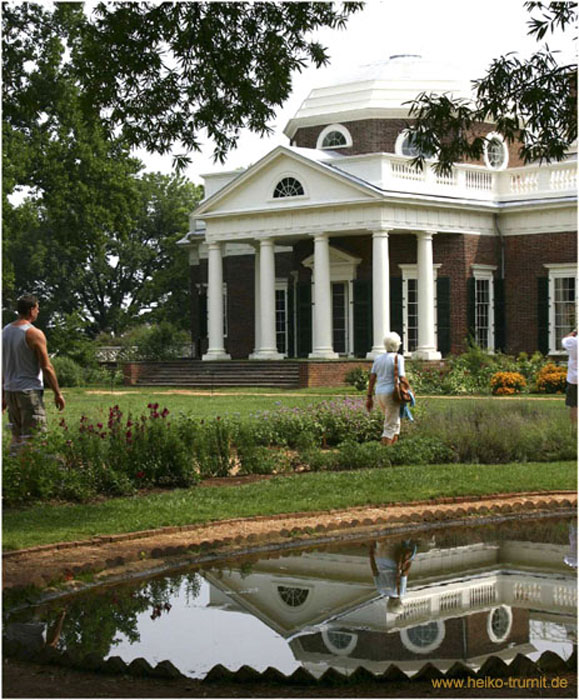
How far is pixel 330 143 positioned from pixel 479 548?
2956 centimetres

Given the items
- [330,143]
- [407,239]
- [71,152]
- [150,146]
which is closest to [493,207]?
[407,239]

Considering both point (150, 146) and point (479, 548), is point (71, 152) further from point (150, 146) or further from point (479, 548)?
point (479, 548)

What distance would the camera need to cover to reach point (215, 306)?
37.2m

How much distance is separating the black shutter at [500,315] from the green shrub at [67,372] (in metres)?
13.7

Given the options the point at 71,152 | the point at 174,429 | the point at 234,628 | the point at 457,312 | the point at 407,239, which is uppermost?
the point at 71,152

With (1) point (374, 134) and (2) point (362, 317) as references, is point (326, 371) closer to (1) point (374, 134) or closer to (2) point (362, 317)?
(2) point (362, 317)

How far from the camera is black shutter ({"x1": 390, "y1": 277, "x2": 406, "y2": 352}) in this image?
34844 millimetres

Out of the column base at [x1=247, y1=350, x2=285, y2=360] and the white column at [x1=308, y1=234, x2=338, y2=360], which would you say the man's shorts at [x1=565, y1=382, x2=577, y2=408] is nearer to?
the white column at [x1=308, y1=234, x2=338, y2=360]

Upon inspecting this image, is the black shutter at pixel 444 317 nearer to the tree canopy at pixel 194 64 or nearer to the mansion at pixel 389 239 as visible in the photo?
the mansion at pixel 389 239

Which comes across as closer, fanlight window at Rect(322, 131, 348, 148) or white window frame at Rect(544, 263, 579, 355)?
white window frame at Rect(544, 263, 579, 355)

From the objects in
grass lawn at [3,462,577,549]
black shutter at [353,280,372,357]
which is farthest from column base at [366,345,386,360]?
grass lawn at [3,462,577,549]

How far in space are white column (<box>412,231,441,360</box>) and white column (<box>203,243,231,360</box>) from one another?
6.79 meters

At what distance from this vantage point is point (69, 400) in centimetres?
2780

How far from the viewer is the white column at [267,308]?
116 ft
